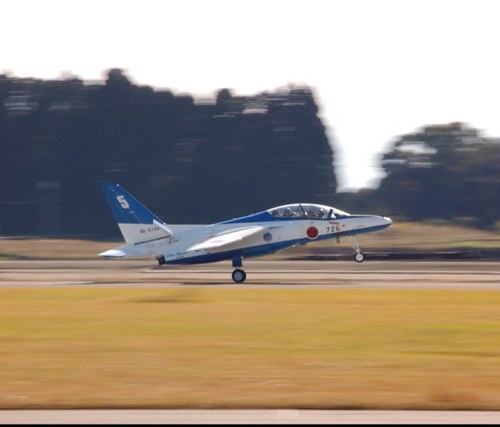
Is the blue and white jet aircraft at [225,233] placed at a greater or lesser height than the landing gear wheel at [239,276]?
greater

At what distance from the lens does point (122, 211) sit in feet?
137

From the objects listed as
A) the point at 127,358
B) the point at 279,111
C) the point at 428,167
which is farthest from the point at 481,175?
the point at 127,358

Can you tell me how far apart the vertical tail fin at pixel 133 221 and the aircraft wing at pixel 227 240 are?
4.48 feet

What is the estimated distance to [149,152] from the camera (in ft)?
353

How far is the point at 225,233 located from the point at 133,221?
357cm

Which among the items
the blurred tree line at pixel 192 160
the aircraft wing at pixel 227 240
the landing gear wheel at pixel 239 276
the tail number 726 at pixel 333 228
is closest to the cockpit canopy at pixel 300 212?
the tail number 726 at pixel 333 228

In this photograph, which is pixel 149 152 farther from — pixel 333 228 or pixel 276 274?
pixel 333 228

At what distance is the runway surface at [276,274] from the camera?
3894 cm

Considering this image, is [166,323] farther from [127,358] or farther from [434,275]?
[434,275]

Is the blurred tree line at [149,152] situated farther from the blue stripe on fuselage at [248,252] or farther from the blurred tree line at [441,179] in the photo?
the blue stripe on fuselage at [248,252]

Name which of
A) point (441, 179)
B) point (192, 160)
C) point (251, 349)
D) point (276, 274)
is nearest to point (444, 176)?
point (441, 179)

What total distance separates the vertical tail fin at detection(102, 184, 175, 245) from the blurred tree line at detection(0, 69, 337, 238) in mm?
55669

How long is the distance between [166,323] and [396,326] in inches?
211

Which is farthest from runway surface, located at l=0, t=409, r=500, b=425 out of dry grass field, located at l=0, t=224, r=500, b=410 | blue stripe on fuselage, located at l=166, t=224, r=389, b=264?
blue stripe on fuselage, located at l=166, t=224, r=389, b=264
